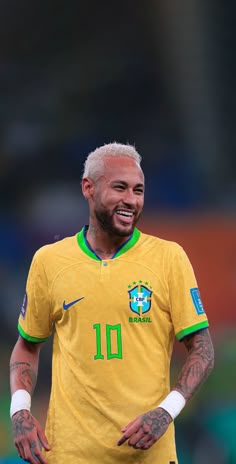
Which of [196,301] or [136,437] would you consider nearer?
[136,437]

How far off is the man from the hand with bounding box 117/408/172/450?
0.05m

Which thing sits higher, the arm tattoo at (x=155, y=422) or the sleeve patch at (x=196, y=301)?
the sleeve patch at (x=196, y=301)

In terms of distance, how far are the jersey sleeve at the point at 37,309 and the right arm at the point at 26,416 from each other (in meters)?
0.06

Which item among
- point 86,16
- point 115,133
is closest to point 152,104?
point 115,133

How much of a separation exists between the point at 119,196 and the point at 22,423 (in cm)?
85

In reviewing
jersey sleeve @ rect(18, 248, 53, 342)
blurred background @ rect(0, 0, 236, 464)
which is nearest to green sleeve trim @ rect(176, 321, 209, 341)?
jersey sleeve @ rect(18, 248, 53, 342)

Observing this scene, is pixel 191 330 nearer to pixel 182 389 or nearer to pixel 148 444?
pixel 182 389

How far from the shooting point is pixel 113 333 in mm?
3004

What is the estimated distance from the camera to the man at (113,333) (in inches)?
116

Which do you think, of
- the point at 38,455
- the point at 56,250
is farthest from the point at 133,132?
the point at 38,455

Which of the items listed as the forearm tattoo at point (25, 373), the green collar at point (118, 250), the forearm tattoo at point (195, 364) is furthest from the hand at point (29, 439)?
the green collar at point (118, 250)

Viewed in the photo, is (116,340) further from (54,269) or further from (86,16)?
(86,16)

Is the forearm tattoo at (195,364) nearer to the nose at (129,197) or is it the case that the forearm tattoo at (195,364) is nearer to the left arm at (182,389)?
the left arm at (182,389)

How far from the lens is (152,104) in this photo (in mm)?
4738
